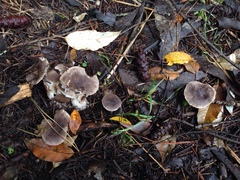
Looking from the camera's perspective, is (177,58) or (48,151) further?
(177,58)

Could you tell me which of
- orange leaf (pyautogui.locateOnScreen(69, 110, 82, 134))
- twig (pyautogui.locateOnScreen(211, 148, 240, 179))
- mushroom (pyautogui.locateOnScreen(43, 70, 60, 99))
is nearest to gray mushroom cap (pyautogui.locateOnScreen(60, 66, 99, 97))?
mushroom (pyautogui.locateOnScreen(43, 70, 60, 99))

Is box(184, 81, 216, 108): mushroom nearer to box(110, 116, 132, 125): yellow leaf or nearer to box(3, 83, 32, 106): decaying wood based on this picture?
box(110, 116, 132, 125): yellow leaf

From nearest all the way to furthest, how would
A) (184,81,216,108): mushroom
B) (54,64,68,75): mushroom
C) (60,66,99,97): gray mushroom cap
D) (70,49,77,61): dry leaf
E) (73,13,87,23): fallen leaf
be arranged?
(60,66,99,97): gray mushroom cap < (54,64,68,75): mushroom < (184,81,216,108): mushroom < (70,49,77,61): dry leaf < (73,13,87,23): fallen leaf

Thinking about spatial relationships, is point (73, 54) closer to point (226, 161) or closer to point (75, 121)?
point (75, 121)

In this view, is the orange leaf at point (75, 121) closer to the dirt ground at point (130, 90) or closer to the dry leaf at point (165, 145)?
the dirt ground at point (130, 90)

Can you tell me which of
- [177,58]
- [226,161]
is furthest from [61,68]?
[226,161]

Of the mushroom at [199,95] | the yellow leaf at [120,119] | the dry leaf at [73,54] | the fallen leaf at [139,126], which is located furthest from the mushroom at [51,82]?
the mushroom at [199,95]
